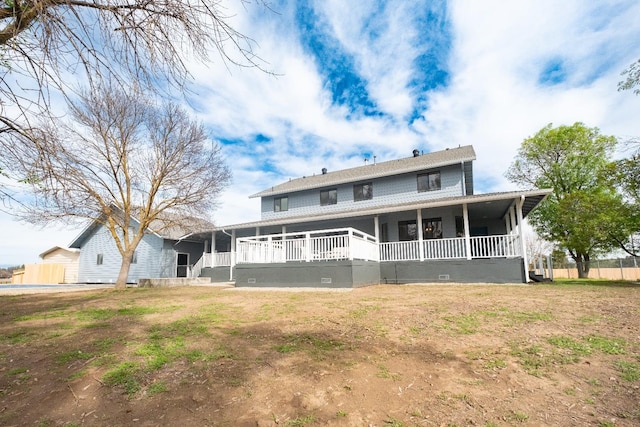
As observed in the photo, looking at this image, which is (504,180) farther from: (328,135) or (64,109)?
(64,109)

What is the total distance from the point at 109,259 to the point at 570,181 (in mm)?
33696

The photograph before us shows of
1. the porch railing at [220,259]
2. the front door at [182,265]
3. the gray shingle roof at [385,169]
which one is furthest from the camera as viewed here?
the front door at [182,265]

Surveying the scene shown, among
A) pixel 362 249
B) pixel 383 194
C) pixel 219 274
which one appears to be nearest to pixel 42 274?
pixel 219 274

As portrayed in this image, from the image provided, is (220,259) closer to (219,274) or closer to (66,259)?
(219,274)

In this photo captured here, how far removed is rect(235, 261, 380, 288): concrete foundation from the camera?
38.2 ft

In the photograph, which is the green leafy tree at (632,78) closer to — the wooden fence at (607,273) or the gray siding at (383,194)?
the gray siding at (383,194)

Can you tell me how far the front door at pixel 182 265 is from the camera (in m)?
22.7

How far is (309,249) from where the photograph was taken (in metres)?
12.5

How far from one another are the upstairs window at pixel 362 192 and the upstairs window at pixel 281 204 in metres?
5.06

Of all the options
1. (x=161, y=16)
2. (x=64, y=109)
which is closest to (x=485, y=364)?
(x=161, y=16)

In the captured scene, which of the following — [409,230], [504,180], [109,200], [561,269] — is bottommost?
[561,269]

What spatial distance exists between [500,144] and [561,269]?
12.2 metres

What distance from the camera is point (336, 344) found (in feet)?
14.1

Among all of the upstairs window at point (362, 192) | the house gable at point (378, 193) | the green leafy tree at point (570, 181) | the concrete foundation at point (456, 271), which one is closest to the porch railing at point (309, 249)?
the concrete foundation at point (456, 271)
